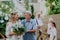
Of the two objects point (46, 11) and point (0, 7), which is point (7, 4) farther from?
point (46, 11)

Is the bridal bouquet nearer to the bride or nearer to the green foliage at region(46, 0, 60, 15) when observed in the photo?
the bride

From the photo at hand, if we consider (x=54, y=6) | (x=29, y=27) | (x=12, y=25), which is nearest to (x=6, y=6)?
(x=12, y=25)

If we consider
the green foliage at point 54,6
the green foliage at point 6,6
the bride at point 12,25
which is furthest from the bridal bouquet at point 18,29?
the green foliage at point 54,6

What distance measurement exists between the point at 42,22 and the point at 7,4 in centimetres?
41

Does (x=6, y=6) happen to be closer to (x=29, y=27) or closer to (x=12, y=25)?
(x=12, y=25)

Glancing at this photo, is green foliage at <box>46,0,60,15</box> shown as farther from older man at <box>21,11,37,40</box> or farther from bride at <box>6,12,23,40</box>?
bride at <box>6,12,23,40</box>

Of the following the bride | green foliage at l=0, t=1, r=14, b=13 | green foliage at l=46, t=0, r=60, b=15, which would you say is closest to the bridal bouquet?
the bride

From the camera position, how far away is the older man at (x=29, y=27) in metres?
2.05

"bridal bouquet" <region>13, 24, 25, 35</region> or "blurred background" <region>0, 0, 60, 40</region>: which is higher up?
"blurred background" <region>0, 0, 60, 40</region>

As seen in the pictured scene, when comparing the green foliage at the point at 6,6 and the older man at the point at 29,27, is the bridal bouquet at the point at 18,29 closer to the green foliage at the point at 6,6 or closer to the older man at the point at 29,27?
the older man at the point at 29,27

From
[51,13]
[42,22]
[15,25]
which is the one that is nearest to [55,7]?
[51,13]

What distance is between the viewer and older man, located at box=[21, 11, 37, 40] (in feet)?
6.73

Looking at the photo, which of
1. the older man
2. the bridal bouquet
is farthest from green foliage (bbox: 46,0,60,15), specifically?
the bridal bouquet

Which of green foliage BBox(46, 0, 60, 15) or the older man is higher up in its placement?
green foliage BBox(46, 0, 60, 15)
